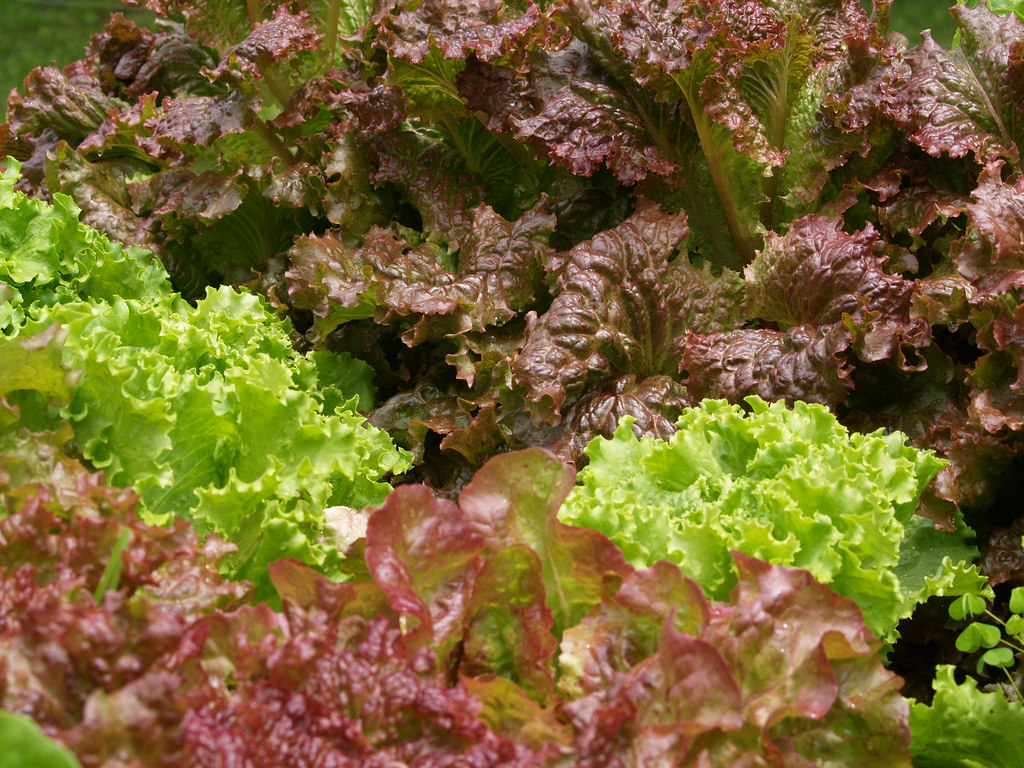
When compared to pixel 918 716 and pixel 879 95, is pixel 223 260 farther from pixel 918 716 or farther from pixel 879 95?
pixel 918 716

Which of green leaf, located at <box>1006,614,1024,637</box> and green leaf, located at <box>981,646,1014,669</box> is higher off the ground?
green leaf, located at <box>1006,614,1024,637</box>

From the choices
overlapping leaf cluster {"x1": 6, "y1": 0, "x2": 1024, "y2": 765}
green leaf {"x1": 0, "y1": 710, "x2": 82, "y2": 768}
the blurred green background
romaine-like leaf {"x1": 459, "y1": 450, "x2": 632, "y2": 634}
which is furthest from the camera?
the blurred green background

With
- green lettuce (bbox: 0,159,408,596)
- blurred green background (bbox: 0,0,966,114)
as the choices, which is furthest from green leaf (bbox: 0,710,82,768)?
blurred green background (bbox: 0,0,966,114)

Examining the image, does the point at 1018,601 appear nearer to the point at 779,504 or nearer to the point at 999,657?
the point at 999,657

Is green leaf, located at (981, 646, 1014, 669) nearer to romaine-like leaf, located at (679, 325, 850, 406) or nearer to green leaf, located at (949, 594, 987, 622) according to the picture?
green leaf, located at (949, 594, 987, 622)

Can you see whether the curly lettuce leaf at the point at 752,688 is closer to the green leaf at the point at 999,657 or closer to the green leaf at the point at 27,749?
the green leaf at the point at 999,657
